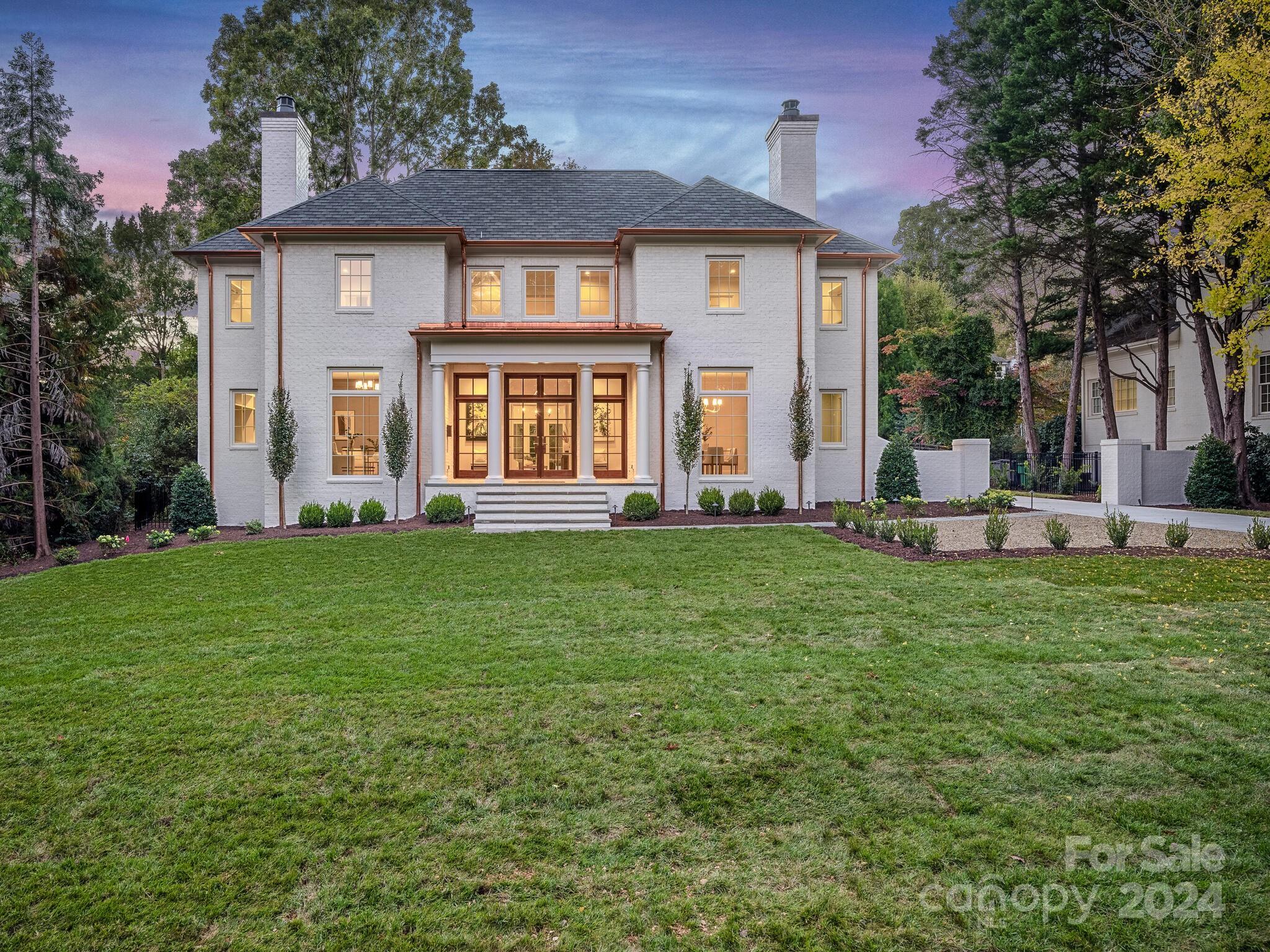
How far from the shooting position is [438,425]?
1577cm

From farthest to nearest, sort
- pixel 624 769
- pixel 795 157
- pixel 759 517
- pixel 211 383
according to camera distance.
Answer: pixel 795 157 → pixel 211 383 → pixel 759 517 → pixel 624 769

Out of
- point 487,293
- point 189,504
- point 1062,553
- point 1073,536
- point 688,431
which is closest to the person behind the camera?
Result: point 1062,553

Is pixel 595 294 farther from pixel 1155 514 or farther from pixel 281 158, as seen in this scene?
pixel 1155 514

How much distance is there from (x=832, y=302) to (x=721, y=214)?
392 cm

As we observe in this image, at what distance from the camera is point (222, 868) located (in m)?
2.92

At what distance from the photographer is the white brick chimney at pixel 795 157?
18.2 metres

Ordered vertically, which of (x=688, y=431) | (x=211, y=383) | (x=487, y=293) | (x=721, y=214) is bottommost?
(x=688, y=431)

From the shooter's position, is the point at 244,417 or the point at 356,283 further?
the point at 244,417

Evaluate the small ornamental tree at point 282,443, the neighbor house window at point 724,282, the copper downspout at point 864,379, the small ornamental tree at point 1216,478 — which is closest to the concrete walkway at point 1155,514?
the small ornamental tree at point 1216,478

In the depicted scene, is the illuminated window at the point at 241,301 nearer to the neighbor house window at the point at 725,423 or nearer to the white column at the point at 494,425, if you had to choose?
the white column at the point at 494,425

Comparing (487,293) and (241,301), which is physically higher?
(487,293)

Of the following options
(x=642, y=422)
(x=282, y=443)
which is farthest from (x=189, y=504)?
(x=642, y=422)

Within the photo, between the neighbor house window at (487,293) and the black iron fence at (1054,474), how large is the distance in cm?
1775

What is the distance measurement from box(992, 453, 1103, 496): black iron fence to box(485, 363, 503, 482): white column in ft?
56.7
